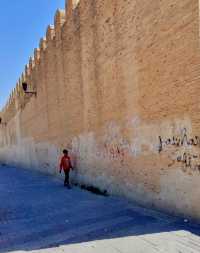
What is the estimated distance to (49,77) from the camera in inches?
736

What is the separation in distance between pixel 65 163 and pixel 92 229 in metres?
7.52

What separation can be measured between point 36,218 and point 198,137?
164 inches

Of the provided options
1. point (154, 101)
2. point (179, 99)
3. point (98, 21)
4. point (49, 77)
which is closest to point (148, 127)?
point (154, 101)

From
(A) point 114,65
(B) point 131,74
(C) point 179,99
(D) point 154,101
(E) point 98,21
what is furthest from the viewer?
(E) point 98,21

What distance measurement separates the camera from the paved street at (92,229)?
5883mm

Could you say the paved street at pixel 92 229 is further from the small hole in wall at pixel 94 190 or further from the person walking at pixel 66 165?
the person walking at pixel 66 165

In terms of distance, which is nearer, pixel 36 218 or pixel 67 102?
pixel 36 218

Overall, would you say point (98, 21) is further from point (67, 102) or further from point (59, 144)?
point (59, 144)

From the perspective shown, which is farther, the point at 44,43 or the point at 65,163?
the point at 44,43

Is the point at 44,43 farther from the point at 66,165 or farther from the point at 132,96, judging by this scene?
the point at 132,96

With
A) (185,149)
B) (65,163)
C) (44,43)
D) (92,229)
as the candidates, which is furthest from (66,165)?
(44,43)

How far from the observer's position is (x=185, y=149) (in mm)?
7262

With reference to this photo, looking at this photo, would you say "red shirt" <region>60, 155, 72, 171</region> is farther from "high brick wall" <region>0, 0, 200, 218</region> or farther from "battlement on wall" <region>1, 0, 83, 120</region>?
"battlement on wall" <region>1, 0, 83, 120</region>

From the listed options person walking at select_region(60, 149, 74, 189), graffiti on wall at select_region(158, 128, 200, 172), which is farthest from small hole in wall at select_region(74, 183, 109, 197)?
graffiti on wall at select_region(158, 128, 200, 172)
